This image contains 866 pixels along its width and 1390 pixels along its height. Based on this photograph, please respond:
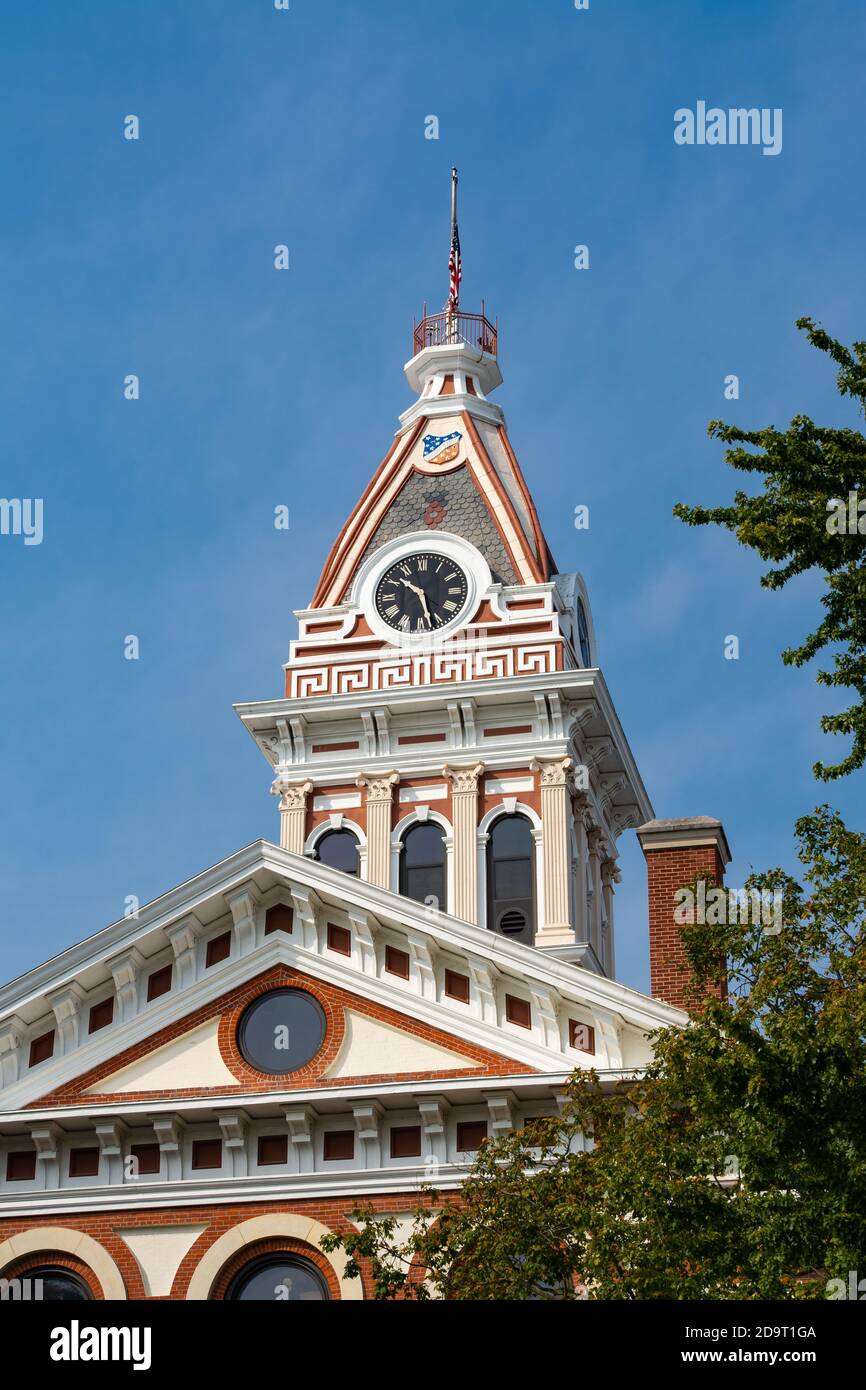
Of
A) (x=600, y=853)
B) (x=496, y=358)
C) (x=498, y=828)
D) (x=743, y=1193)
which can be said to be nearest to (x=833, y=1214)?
(x=743, y=1193)

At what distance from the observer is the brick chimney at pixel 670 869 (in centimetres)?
2802

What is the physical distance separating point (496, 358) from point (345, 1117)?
30.5m

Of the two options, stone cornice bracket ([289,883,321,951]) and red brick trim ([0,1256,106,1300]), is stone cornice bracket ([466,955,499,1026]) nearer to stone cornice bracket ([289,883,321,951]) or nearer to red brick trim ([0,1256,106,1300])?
stone cornice bracket ([289,883,321,951])

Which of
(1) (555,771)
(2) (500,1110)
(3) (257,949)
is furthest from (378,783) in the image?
(2) (500,1110)

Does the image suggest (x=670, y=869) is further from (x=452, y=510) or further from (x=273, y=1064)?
(x=452, y=510)

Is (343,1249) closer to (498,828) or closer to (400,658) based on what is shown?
(498,828)

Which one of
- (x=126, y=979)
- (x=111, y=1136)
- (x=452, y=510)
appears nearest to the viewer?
(x=111, y=1136)

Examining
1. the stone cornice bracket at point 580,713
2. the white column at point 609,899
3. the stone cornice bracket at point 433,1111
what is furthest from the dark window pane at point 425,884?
the stone cornice bracket at point 433,1111

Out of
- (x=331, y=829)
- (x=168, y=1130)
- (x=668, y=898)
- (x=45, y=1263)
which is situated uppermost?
(x=331, y=829)

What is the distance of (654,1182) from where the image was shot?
19375 millimetres

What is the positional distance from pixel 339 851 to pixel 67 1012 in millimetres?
15879

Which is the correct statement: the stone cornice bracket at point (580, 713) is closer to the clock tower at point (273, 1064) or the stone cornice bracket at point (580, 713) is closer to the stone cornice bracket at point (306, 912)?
the clock tower at point (273, 1064)

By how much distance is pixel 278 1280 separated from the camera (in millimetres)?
26719

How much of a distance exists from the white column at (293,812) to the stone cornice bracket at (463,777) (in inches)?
124
